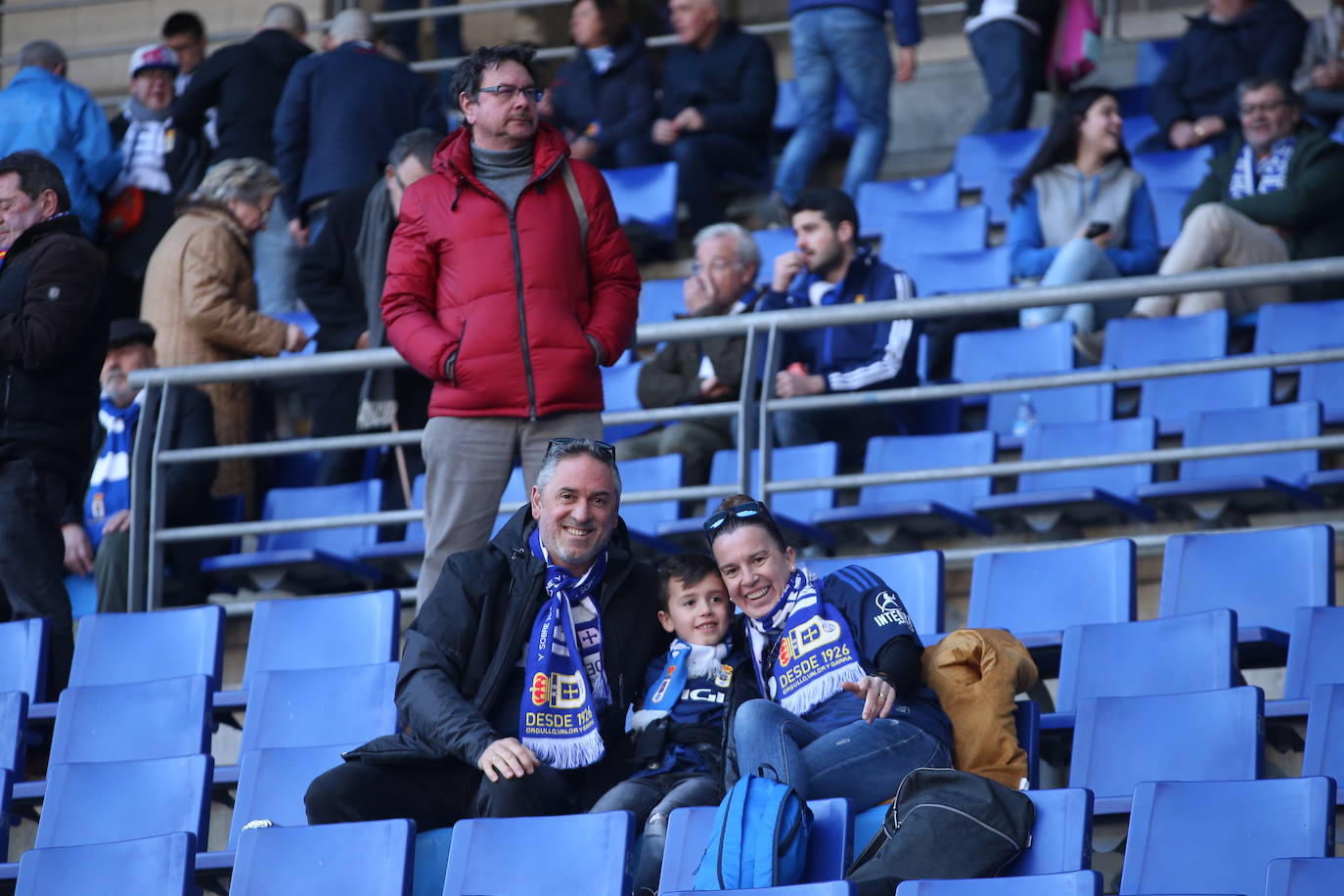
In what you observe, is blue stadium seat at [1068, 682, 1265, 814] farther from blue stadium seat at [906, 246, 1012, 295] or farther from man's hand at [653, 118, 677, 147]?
→ man's hand at [653, 118, 677, 147]

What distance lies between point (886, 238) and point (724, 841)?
4.53 meters

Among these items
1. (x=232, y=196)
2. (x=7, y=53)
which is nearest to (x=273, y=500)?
(x=232, y=196)

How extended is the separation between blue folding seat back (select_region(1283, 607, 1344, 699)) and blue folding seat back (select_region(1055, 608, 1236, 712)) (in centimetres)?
15

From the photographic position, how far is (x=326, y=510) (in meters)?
6.62

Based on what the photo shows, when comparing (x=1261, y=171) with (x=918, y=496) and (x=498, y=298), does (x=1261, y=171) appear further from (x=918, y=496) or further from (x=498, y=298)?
(x=498, y=298)

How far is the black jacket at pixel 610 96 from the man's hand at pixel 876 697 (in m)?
4.95

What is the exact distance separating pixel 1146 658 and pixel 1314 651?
1.13 feet

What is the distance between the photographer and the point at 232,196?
6.94m

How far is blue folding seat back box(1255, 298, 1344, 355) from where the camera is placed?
20.9ft

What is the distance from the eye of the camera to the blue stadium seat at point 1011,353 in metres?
6.63

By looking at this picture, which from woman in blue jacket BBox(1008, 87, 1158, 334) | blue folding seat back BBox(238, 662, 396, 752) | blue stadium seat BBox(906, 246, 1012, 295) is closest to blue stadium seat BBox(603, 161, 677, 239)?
blue stadium seat BBox(906, 246, 1012, 295)

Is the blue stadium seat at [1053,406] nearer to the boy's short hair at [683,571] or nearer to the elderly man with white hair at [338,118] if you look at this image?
the boy's short hair at [683,571]

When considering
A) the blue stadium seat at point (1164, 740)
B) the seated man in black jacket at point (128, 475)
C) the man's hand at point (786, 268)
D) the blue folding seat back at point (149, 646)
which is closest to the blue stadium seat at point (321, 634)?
the blue folding seat back at point (149, 646)

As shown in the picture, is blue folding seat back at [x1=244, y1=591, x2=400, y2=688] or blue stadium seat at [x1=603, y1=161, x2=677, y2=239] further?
blue stadium seat at [x1=603, y1=161, x2=677, y2=239]
